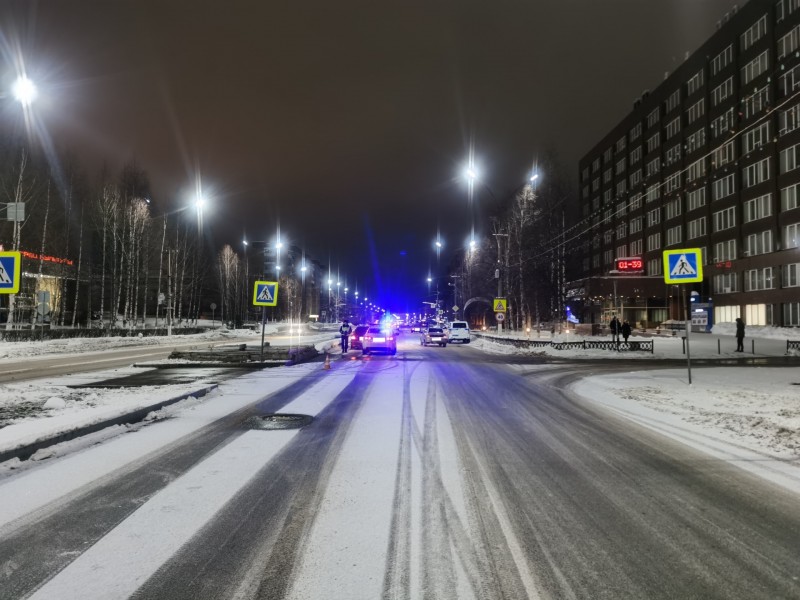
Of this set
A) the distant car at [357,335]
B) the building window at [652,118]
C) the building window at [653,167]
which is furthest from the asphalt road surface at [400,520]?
the building window at [652,118]

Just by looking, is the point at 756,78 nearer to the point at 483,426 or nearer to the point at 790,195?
the point at 790,195

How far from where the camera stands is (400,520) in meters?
4.55

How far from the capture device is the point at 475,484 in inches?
222

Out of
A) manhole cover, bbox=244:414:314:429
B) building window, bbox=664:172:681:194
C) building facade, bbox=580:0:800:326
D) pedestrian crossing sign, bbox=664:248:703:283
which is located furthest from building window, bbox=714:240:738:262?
manhole cover, bbox=244:414:314:429

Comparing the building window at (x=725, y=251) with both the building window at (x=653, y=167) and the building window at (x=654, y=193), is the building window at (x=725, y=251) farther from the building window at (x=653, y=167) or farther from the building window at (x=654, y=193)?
the building window at (x=653, y=167)

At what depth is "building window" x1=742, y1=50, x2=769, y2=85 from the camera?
5142 cm

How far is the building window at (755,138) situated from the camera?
51312mm

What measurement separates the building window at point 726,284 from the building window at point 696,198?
9062mm

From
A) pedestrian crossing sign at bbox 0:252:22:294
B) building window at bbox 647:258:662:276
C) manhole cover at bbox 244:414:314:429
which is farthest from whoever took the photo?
building window at bbox 647:258:662:276

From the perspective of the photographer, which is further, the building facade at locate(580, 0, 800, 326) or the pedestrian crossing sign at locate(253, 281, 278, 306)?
the building facade at locate(580, 0, 800, 326)

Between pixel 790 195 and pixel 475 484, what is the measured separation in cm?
5592

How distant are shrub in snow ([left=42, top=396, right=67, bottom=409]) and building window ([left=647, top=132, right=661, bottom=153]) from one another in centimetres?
7804

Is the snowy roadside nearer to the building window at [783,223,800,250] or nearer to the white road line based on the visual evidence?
the white road line

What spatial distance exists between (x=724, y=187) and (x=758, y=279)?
11.6 metres
